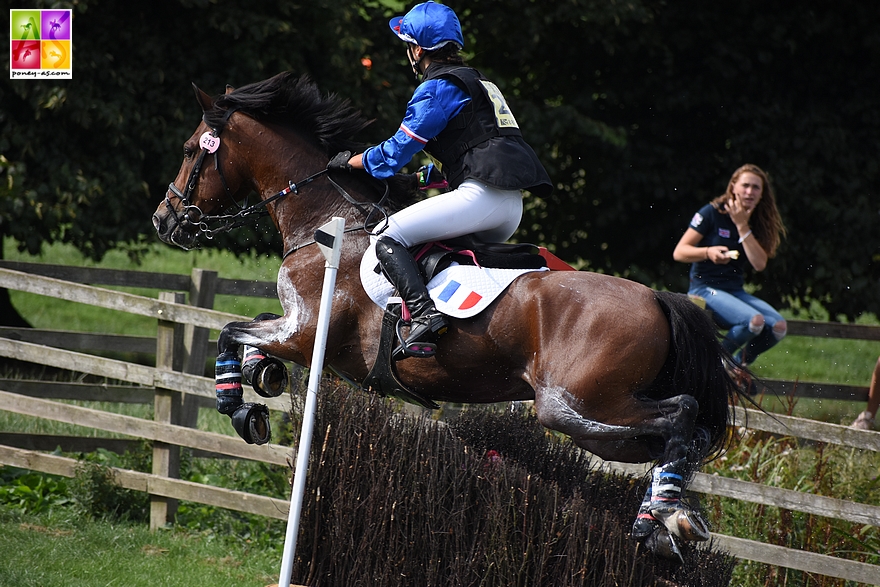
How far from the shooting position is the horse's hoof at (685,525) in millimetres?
3904

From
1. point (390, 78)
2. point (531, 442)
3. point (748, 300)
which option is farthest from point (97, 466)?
point (390, 78)

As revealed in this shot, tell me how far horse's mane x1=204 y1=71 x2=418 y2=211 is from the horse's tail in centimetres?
152

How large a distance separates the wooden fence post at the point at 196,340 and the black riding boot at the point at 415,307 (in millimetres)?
2689

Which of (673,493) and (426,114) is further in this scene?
(426,114)

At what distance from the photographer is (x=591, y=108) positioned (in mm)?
11727

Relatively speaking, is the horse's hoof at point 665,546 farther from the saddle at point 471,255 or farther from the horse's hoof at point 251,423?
the horse's hoof at point 251,423

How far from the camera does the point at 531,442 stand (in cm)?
485

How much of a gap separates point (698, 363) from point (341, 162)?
6.52 ft

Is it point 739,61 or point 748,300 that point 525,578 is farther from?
point 739,61

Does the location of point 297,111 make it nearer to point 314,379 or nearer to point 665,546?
point 314,379

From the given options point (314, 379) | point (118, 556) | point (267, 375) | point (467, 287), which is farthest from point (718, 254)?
point (118, 556)

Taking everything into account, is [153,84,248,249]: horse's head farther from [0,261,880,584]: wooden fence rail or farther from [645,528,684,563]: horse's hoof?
[645,528,684,563]: horse's hoof

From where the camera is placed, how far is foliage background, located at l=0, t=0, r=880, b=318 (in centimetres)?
948

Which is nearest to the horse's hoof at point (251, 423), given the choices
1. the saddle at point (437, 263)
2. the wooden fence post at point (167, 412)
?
the saddle at point (437, 263)
